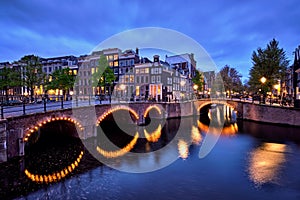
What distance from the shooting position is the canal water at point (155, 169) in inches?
424

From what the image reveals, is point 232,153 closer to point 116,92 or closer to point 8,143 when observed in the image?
point 8,143

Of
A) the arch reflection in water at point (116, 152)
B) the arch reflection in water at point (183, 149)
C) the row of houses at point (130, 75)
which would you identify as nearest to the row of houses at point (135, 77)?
the row of houses at point (130, 75)

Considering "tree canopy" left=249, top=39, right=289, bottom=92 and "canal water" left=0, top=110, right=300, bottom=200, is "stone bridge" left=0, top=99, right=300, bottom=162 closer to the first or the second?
"canal water" left=0, top=110, right=300, bottom=200

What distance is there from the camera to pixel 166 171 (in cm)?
1391

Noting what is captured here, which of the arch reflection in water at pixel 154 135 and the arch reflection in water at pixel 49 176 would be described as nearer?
the arch reflection in water at pixel 49 176

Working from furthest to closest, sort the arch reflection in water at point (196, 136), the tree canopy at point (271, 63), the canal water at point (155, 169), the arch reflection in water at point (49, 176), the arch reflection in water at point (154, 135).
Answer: the tree canopy at point (271, 63), the arch reflection in water at point (154, 135), the arch reflection in water at point (196, 136), the arch reflection in water at point (49, 176), the canal water at point (155, 169)

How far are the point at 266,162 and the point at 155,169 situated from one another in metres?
8.25

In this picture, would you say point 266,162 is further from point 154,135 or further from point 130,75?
point 130,75

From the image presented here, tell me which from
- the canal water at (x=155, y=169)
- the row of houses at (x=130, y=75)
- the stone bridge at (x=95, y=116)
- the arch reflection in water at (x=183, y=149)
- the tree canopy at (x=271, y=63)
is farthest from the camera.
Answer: the row of houses at (x=130, y=75)

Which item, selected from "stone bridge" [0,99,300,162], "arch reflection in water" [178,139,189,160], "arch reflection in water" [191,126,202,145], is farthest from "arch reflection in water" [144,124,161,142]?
"arch reflection in water" [191,126,202,145]

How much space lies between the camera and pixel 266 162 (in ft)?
49.5

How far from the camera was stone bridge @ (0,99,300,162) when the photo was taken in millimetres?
14234

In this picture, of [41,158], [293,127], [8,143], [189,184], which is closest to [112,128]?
[41,158]

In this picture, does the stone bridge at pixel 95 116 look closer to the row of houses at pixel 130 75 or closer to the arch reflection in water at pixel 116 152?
the arch reflection in water at pixel 116 152
